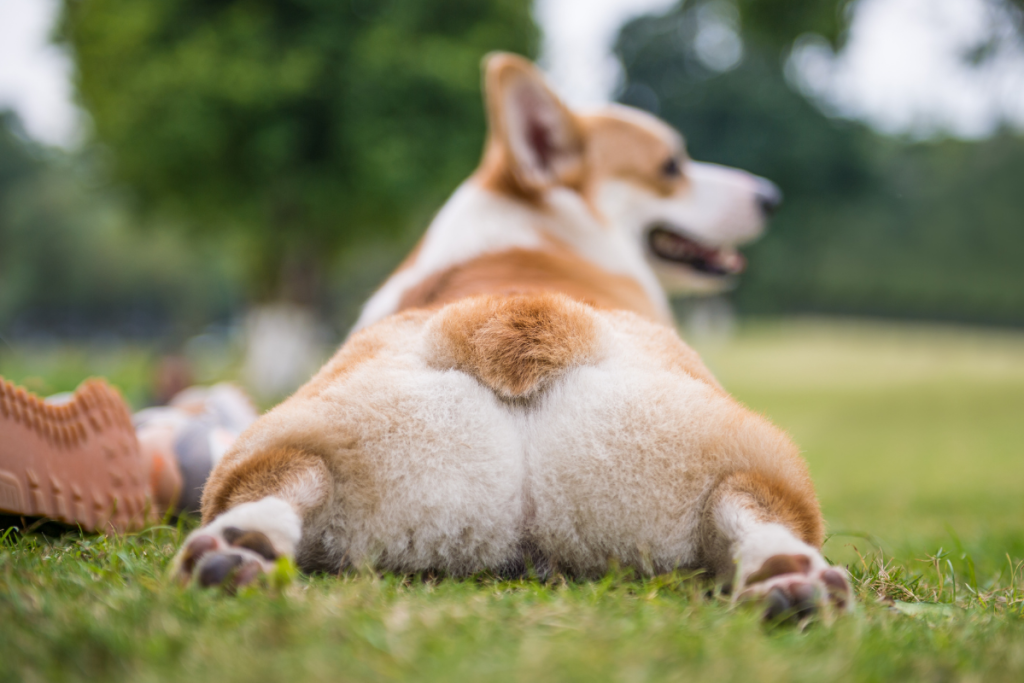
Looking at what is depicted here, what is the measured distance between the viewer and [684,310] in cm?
2658

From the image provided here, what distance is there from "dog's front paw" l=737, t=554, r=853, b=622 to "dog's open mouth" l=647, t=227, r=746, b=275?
2.34m

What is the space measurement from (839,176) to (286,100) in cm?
1213

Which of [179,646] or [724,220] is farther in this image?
[724,220]

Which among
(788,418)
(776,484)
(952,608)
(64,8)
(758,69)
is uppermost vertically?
(758,69)

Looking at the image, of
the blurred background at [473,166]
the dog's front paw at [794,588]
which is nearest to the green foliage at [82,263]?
the blurred background at [473,166]

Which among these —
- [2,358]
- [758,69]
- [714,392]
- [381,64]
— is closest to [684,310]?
[758,69]

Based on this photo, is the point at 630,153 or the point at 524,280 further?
the point at 630,153

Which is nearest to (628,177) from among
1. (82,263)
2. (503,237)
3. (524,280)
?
(503,237)

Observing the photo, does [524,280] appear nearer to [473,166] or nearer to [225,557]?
[225,557]

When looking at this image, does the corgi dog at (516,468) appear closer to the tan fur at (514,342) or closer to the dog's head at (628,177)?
the tan fur at (514,342)

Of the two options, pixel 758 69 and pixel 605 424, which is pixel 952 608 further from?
pixel 758 69

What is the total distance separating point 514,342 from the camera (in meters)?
1.43

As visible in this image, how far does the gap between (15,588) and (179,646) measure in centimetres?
37

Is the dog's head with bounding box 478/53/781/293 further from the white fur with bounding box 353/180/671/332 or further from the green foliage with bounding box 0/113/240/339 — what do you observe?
the green foliage with bounding box 0/113/240/339
